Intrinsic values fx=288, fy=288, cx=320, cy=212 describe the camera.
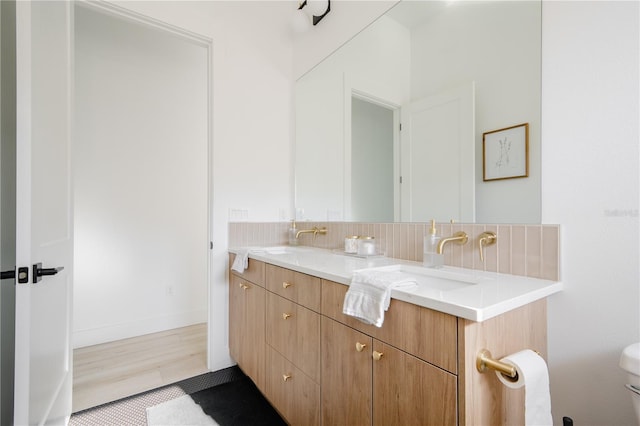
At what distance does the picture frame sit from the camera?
43.0 inches

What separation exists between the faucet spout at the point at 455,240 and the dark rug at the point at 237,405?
119cm

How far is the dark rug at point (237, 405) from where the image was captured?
58.8 inches

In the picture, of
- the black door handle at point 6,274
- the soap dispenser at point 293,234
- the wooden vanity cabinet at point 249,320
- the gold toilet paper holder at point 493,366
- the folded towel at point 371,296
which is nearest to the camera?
the gold toilet paper holder at point 493,366

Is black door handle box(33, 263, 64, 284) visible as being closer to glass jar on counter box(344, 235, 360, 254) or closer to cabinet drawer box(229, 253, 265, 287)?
cabinet drawer box(229, 253, 265, 287)

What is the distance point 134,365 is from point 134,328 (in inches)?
23.5

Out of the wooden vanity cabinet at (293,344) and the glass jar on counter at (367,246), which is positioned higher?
the glass jar on counter at (367,246)

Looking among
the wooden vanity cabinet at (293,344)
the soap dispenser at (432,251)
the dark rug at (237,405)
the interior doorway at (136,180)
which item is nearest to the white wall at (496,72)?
the soap dispenser at (432,251)

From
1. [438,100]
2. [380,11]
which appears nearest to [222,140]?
[380,11]

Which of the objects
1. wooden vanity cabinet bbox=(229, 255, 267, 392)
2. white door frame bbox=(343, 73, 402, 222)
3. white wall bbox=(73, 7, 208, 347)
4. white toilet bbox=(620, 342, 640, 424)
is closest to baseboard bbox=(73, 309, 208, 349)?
white wall bbox=(73, 7, 208, 347)

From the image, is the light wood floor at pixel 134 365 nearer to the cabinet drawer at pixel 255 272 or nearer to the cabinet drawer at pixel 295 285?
the cabinet drawer at pixel 255 272

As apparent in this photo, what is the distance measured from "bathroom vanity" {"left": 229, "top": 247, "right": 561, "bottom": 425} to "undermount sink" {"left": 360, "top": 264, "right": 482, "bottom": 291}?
1 centimetres

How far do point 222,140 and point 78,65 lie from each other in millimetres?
1482

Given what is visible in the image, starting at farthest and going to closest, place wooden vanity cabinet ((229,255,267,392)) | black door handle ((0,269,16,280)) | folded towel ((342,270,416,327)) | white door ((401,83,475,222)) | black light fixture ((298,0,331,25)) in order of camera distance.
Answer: black light fixture ((298,0,331,25)), wooden vanity cabinet ((229,255,267,392)), white door ((401,83,475,222)), black door handle ((0,269,16,280)), folded towel ((342,270,416,327))

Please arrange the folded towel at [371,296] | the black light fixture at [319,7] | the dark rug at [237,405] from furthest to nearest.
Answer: the black light fixture at [319,7]
the dark rug at [237,405]
the folded towel at [371,296]
